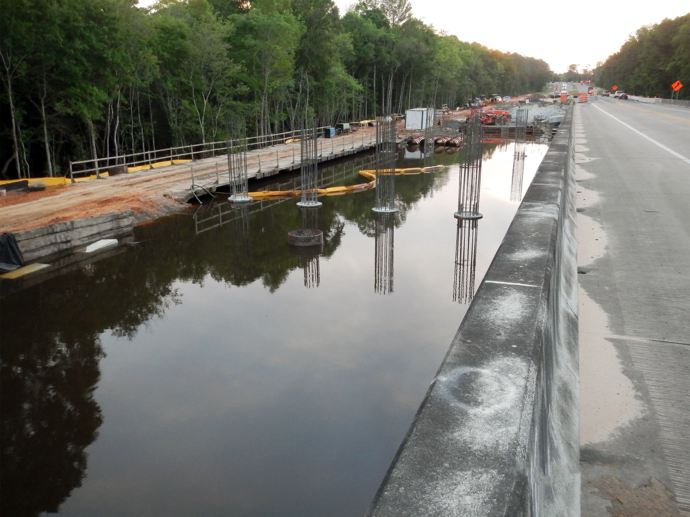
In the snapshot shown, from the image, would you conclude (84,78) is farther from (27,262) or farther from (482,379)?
(482,379)

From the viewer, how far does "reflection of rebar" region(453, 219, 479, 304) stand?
13172mm

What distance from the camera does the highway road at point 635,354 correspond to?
467 centimetres

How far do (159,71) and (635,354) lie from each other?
35706mm

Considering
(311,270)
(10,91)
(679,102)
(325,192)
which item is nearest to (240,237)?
(311,270)

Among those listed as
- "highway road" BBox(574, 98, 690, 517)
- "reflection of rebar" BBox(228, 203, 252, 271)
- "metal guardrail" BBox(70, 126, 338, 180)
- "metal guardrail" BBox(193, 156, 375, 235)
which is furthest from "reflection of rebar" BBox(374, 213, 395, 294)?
"metal guardrail" BBox(70, 126, 338, 180)

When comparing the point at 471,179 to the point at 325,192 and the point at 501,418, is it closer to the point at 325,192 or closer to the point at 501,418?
the point at 325,192

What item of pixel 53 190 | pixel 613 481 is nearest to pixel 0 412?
pixel 613 481

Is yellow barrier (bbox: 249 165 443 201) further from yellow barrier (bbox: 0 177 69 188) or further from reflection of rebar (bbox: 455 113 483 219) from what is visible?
yellow barrier (bbox: 0 177 69 188)

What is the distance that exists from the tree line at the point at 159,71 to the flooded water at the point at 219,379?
13264mm

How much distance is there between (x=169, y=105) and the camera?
126 ft

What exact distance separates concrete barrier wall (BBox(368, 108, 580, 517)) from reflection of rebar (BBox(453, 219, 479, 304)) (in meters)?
5.99

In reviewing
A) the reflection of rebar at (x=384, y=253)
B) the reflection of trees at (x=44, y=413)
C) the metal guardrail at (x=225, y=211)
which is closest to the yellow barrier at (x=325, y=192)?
the metal guardrail at (x=225, y=211)

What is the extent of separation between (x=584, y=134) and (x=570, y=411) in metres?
37.9

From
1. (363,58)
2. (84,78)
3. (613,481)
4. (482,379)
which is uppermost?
(363,58)
